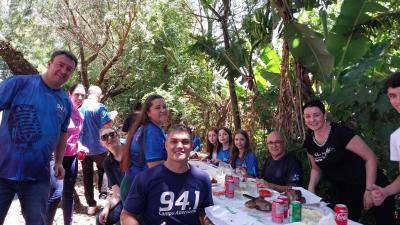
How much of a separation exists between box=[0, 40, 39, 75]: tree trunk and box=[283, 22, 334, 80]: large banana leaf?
380 cm

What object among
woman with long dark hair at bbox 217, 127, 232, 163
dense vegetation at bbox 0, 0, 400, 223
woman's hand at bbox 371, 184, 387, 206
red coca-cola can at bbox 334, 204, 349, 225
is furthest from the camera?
woman with long dark hair at bbox 217, 127, 232, 163

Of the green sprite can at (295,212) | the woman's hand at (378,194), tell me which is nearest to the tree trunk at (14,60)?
the green sprite can at (295,212)

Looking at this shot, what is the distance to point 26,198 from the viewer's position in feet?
9.53

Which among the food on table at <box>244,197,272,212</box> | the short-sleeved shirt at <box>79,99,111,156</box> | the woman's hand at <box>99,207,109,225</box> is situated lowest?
the woman's hand at <box>99,207,109,225</box>

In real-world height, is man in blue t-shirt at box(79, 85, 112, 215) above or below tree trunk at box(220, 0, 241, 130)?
below

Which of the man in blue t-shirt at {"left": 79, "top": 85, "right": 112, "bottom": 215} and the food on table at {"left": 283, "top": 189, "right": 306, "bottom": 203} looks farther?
the man in blue t-shirt at {"left": 79, "top": 85, "right": 112, "bottom": 215}

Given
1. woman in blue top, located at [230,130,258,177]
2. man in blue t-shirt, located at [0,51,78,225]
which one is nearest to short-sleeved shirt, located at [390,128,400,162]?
woman in blue top, located at [230,130,258,177]

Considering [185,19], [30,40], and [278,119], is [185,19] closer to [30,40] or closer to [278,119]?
[30,40]

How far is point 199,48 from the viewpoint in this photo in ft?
25.9

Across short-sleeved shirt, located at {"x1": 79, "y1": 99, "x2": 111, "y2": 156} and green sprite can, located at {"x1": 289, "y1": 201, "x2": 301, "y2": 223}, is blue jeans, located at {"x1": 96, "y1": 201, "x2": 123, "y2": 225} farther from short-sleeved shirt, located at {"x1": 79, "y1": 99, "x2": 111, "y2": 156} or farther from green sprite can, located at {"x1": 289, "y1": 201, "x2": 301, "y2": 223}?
short-sleeved shirt, located at {"x1": 79, "y1": 99, "x2": 111, "y2": 156}

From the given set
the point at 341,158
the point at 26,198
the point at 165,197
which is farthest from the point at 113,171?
the point at 341,158

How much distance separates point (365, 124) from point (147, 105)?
8.16 ft

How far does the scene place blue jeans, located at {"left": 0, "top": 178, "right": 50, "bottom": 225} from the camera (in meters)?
2.86

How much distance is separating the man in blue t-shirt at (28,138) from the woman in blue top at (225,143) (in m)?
3.31
